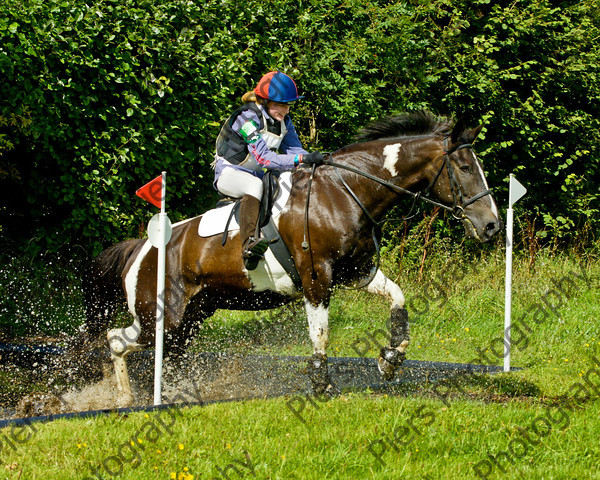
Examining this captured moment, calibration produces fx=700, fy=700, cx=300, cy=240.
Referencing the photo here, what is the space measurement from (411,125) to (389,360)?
1.93 metres

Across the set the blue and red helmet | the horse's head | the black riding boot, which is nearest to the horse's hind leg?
the black riding boot

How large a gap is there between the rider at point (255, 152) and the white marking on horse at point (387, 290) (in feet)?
3.23

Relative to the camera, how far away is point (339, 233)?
5449 millimetres

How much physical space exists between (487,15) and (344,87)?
11.0 feet

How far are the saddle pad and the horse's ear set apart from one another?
4.49ft

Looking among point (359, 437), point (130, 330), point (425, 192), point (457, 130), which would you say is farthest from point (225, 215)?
point (359, 437)

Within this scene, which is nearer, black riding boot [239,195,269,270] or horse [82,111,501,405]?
horse [82,111,501,405]

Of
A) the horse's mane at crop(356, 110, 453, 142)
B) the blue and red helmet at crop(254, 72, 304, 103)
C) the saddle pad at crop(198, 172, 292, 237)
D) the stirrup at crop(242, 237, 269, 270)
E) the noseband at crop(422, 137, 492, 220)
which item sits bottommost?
the stirrup at crop(242, 237, 269, 270)

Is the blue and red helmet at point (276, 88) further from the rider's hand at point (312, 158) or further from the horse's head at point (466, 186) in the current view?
the horse's head at point (466, 186)

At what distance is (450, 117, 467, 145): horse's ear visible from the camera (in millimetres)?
5330

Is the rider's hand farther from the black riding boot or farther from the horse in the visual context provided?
the black riding boot

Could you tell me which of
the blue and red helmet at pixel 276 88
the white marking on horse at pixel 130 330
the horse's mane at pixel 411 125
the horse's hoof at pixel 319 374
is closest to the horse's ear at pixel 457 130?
the horse's mane at pixel 411 125

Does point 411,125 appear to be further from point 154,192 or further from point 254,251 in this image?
point 154,192

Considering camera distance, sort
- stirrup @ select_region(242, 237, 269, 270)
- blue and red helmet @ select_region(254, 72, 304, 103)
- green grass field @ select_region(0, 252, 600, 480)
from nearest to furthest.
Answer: green grass field @ select_region(0, 252, 600, 480) → stirrup @ select_region(242, 237, 269, 270) → blue and red helmet @ select_region(254, 72, 304, 103)
